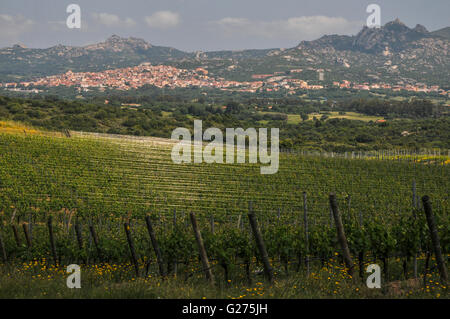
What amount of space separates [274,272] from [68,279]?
3870 millimetres

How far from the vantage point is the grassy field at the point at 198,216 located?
22.7 ft

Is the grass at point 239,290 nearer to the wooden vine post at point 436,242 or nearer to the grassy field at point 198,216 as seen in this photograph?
the grassy field at point 198,216

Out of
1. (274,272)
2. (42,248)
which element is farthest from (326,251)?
(42,248)

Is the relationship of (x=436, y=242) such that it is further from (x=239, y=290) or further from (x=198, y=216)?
(x=198, y=216)

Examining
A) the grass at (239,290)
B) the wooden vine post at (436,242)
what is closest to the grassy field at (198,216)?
the grass at (239,290)

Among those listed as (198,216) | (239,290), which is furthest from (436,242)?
(198,216)

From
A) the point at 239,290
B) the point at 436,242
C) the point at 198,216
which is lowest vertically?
the point at 198,216

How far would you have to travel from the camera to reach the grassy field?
692 centimetres

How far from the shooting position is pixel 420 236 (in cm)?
774

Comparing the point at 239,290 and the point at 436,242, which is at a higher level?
the point at 436,242

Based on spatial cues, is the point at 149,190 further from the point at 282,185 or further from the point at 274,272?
the point at 274,272

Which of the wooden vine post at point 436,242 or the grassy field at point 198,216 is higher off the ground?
the wooden vine post at point 436,242

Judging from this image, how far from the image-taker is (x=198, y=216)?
2297 cm

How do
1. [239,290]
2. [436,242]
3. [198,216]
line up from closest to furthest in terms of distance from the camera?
[436,242] → [239,290] → [198,216]
